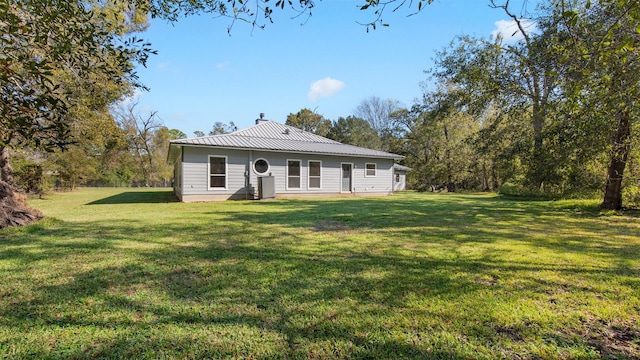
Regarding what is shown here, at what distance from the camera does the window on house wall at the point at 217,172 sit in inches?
497

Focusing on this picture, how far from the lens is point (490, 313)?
7.84ft

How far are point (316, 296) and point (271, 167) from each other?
37.9ft

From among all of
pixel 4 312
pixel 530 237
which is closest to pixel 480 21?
pixel 530 237

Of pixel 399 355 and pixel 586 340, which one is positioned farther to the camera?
pixel 586 340

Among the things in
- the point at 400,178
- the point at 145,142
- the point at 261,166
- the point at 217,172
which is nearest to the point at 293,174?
the point at 261,166

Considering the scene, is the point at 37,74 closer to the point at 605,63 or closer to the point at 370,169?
the point at 605,63

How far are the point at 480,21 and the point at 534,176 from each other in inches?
271

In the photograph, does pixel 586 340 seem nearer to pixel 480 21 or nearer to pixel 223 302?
pixel 223 302

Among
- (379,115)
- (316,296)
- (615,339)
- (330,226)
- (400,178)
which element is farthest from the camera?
(379,115)

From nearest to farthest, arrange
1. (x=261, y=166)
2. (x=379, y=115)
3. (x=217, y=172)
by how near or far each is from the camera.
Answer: (x=217, y=172)
(x=261, y=166)
(x=379, y=115)

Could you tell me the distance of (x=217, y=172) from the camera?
12.8 meters

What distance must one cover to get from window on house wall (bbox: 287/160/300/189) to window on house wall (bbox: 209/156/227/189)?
302 centimetres

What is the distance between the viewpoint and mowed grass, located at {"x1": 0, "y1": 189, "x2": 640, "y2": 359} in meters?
1.95

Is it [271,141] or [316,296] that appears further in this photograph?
[271,141]
